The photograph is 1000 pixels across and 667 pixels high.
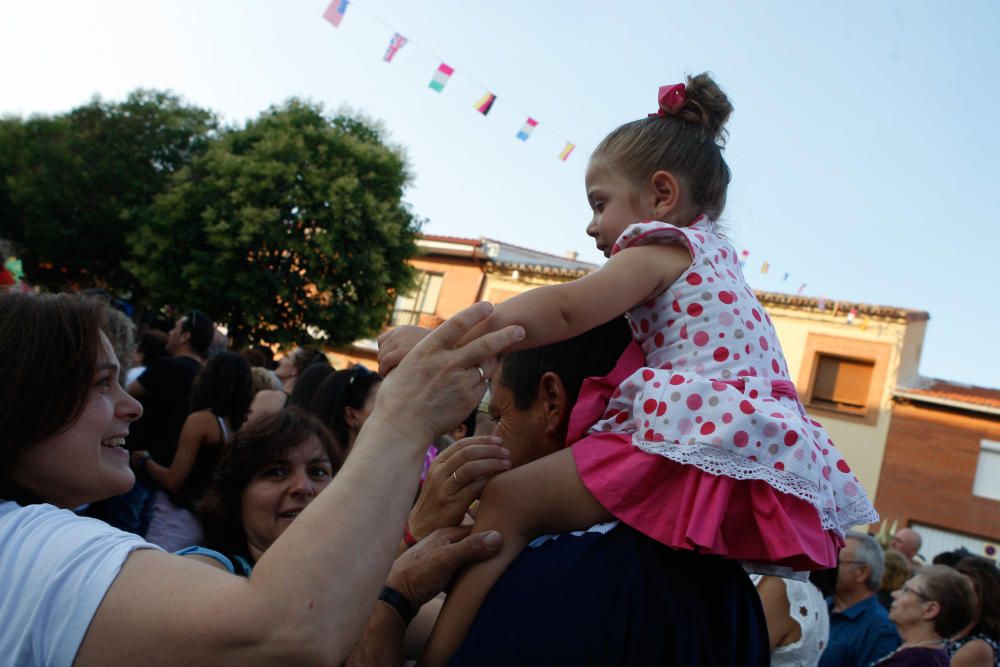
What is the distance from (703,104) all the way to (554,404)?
3.00 feet

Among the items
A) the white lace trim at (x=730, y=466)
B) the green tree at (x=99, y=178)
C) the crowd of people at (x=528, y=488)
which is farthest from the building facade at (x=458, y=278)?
the white lace trim at (x=730, y=466)

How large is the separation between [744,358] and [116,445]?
1.40 meters

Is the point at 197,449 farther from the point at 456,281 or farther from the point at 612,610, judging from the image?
the point at 456,281

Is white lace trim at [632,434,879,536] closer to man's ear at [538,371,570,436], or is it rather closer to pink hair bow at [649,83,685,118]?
man's ear at [538,371,570,436]

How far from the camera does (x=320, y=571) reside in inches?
47.8

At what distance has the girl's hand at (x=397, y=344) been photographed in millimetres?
1646

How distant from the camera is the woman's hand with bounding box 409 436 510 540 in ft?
5.76

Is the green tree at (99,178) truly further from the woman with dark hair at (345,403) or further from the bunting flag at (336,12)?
the woman with dark hair at (345,403)

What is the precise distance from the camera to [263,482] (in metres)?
2.98

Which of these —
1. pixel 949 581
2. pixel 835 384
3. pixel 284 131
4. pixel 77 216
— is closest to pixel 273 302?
pixel 284 131

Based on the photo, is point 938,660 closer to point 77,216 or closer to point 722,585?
point 722,585

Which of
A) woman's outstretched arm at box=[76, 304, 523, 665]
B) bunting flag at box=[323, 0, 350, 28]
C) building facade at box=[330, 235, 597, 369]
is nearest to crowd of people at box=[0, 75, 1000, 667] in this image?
woman's outstretched arm at box=[76, 304, 523, 665]

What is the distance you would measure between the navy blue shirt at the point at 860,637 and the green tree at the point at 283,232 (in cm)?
1644

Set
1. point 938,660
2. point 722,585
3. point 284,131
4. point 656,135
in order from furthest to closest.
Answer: point 284,131
point 938,660
point 656,135
point 722,585
